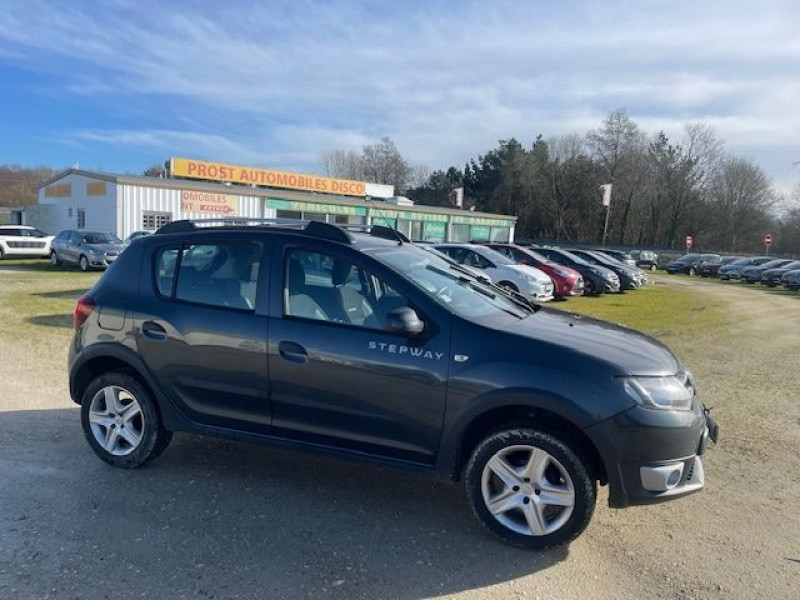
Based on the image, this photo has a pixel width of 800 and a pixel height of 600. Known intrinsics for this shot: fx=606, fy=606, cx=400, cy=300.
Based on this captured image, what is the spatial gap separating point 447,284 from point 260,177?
44.7 m

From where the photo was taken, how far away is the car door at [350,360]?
361cm

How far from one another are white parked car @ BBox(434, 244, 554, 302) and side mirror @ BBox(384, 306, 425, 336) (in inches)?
498

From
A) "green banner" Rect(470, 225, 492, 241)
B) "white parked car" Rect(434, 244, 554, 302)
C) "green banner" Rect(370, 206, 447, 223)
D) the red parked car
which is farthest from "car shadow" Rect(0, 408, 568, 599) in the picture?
"green banner" Rect(470, 225, 492, 241)

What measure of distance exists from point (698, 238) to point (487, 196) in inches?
1042

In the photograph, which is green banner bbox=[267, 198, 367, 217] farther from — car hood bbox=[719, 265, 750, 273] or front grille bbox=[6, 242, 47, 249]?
car hood bbox=[719, 265, 750, 273]

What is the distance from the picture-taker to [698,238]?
73.3m

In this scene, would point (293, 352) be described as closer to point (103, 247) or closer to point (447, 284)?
point (447, 284)

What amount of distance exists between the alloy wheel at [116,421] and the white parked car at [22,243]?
26.8 meters

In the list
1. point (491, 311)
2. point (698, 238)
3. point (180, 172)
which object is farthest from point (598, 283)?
point (698, 238)

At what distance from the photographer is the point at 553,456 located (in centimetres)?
342

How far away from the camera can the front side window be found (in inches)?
150

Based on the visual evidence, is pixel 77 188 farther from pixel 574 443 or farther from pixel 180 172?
pixel 574 443

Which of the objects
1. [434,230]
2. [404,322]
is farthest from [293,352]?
[434,230]

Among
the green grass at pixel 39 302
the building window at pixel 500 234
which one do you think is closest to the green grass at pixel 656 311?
the green grass at pixel 39 302
